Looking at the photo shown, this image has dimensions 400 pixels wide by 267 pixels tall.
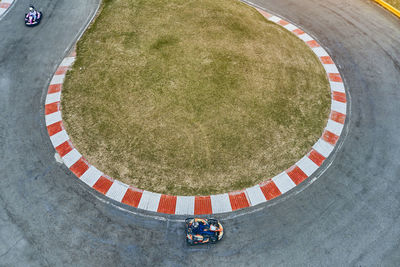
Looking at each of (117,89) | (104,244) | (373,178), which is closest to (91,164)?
(104,244)

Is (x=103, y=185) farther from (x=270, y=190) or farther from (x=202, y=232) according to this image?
(x=270, y=190)

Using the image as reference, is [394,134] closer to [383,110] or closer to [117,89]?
[383,110]

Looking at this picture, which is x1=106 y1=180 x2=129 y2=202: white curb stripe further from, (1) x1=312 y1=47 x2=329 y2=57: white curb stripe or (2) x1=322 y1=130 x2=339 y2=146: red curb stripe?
(1) x1=312 y1=47 x2=329 y2=57: white curb stripe

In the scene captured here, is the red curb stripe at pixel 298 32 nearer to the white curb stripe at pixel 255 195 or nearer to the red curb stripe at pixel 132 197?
the white curb stripe at pixel 255 195

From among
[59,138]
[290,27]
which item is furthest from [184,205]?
[290,27]

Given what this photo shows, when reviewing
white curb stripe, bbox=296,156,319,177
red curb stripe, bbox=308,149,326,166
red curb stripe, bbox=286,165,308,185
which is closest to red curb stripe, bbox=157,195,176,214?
red curb stripe, bbox=286,165,308,185

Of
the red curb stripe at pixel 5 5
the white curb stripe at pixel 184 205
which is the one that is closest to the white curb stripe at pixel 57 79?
the white curb stripe at pixel 184 205
